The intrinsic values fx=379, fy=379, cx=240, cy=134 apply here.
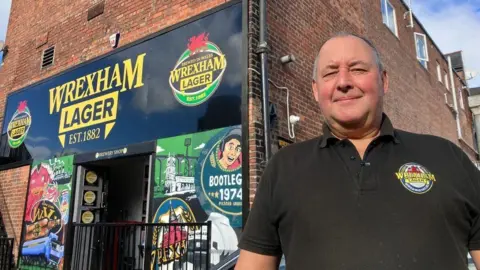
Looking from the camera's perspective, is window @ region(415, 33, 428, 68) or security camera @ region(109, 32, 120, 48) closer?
security camera @ region(109, 32, 120, 48)

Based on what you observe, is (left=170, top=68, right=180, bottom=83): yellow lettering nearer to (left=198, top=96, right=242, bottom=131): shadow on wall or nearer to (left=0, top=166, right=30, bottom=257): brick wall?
(left=198, top=96, right=242, bottom=131): shadow on wall

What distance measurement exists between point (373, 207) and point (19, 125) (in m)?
9.37

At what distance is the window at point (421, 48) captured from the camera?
533 inches

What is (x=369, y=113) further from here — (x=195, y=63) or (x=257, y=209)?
(x=195, y=63)

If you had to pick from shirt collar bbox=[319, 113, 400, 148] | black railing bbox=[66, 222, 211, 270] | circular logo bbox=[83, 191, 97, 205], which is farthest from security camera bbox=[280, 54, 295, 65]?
circular logo bbox=[83, 191, 97, 205]

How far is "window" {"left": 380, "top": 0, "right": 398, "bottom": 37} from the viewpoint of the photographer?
35.7 feet

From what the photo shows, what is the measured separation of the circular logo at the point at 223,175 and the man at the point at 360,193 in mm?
3496

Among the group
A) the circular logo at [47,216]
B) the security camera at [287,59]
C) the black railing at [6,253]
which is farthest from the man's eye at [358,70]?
the black railing at [6,253]

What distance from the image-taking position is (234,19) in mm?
5562

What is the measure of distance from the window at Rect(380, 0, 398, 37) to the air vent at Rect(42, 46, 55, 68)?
8.65 meters

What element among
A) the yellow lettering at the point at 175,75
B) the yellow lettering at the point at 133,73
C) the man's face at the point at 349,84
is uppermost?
the yellow lettering at the point at 133,73

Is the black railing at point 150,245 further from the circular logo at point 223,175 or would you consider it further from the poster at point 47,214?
the poster at point 47,214

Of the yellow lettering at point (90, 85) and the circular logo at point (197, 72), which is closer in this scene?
the circular logo at point (197, 72)

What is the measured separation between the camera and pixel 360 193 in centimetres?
128
